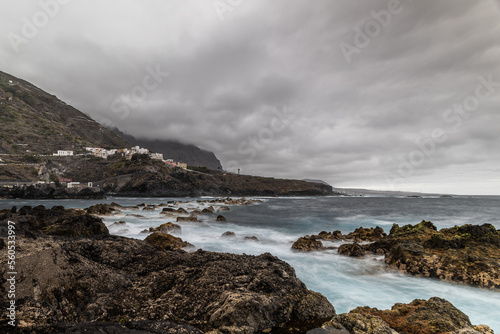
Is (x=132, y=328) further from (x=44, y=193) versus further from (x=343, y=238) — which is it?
(x=44, y=193)

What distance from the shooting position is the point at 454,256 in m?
11.2

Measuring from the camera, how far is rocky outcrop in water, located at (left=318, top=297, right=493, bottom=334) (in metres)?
3.82

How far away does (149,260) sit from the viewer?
605 cm

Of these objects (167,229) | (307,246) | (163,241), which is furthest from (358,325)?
(167,229)

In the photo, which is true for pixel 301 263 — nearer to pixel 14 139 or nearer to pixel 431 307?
pixel 431 307

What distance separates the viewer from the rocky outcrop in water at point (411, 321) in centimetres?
382

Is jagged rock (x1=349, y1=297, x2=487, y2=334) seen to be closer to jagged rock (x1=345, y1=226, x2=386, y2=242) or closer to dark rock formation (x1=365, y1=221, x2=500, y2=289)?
dark rock formation (x1=365, y1=221, x2=500, y2=289)

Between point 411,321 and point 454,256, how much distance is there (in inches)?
380

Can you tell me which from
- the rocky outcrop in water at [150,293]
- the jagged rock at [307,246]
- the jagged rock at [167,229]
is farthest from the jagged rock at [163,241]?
the jagged rock at [307,246]

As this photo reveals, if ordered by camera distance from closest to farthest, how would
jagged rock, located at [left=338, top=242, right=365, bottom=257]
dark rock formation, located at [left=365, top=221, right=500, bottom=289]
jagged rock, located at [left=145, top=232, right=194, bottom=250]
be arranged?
1. dark rock formation, located at [left=365, top=221, right=500, bottom=289]
2. jagged rock, located at [left=145, top=232, right=194, bottom=250]
3. jagged rock, located at [left=338, top=242, right=365, bottom=257]

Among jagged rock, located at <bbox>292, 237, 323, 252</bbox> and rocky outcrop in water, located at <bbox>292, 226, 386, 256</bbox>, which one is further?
jagged rock, located at <bbox>292, 237, 323, 252</bbox>

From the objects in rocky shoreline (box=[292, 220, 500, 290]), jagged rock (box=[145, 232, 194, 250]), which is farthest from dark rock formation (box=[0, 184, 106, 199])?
rocky shoreline (box=[292, 220, 500, 290])

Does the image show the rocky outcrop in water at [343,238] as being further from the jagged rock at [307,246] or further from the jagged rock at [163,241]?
the jagged rock at [163,241]

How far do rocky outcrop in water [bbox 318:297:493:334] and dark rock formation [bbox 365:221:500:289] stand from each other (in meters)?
6.99
